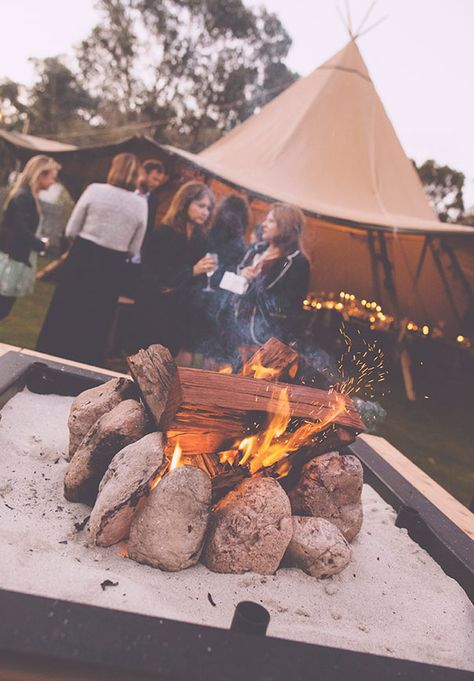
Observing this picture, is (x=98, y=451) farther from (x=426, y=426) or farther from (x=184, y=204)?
(x=426, y=426)

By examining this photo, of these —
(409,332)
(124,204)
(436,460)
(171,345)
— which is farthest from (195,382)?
(409,332)

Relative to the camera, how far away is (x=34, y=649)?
84 centimetres

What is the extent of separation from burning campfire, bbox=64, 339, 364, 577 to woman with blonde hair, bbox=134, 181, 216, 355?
1.47 metres

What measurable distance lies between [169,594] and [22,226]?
335cm

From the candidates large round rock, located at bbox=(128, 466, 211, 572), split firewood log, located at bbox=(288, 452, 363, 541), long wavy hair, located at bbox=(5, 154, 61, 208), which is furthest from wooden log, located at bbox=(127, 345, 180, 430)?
long wavy hair, located at bbox=(5, 154, 61, 208)

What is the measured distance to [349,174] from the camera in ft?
23.4

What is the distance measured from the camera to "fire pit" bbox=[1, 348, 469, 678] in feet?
2.98

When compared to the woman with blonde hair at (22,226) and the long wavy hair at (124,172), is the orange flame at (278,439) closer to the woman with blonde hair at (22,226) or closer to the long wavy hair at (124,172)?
the long wavy hair at (124,172)

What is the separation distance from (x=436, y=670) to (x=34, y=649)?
804 millimetres

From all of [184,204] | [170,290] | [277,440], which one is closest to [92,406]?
[277,440]

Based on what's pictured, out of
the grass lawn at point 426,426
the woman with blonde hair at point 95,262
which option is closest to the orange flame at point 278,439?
the woman with blonde hair at point 95,262

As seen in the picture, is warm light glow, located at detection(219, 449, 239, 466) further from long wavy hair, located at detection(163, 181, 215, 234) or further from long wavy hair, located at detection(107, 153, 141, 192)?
long wavy hair, located at detection(107, 153, 141, 192)

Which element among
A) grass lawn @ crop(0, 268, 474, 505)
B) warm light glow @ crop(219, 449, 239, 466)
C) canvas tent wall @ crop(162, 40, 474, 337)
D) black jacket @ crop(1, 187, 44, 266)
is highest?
canvas tent wall @ crop(162, 40, 474, 337)

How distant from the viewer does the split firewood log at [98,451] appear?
5.30 feet
